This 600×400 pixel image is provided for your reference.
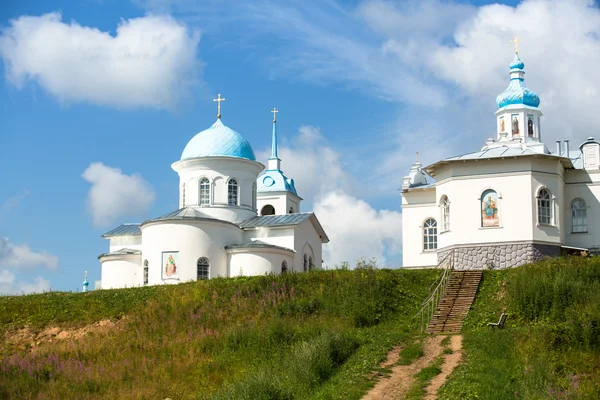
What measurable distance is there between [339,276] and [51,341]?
10511 millimetres

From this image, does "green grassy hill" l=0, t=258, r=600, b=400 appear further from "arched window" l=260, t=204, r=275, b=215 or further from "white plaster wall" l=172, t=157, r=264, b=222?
"arched window" l=260, t=204, r=275, b=215

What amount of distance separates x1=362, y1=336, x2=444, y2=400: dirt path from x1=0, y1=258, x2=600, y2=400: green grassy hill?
254 millimetres

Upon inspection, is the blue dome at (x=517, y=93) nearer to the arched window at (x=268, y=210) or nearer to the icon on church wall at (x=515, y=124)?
the icon on church wall at (x=515, y=124)

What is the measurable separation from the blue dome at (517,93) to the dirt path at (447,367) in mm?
29044

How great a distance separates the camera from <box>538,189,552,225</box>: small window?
3631 cm

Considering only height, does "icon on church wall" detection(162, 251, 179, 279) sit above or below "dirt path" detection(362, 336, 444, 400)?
above

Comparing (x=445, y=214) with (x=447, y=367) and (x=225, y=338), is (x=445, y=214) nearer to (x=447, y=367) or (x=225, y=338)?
(x=225, y=338)

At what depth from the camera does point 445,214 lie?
123ft

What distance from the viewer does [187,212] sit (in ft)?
133

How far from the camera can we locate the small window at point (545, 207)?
36.3 m

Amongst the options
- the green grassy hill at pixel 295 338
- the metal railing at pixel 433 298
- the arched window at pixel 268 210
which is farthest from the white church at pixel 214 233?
the arched window at pixel 268 210

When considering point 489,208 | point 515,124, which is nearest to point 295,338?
point 489,208

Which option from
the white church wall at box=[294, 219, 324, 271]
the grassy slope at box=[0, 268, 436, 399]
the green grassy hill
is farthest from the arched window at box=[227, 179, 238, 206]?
the grassy slope at box=[0, 268, 436, 399]

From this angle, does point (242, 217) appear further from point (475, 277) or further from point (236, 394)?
point (236, 394)
